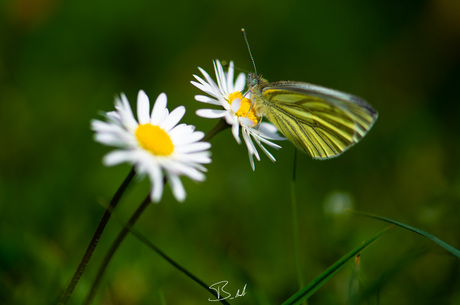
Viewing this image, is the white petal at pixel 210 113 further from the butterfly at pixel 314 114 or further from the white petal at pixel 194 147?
the butterfly at pixel 314 114

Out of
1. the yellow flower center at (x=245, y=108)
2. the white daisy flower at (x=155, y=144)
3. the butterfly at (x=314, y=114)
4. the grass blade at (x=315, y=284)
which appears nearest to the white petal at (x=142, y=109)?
the white daisy flower at (x=155, y=144)

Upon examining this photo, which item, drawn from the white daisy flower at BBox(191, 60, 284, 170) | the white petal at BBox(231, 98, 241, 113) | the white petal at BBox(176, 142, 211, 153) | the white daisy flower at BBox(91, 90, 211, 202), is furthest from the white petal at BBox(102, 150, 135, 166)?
the white petal at BBox(231, 98, 241, 113)

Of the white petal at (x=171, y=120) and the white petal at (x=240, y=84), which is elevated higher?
the white petal at (x=240, y=84)

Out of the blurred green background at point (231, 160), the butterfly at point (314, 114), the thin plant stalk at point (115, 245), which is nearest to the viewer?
the thin plant stalk at point (115, 245)

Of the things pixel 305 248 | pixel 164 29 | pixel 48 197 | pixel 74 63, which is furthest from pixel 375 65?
pixel 48 197

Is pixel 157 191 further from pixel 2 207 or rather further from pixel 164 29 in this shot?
pixel 164 29

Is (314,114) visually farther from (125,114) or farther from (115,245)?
(115,245)

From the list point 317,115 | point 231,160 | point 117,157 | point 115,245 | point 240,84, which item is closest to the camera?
point 117,157

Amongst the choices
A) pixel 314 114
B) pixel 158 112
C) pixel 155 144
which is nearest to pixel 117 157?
pixel 155 144

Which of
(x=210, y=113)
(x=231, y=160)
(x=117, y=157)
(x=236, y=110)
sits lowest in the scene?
(x=117, y=157)
